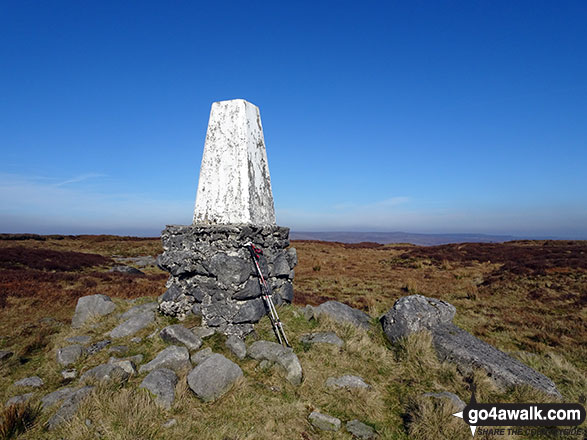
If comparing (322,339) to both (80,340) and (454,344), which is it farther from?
(80,340)

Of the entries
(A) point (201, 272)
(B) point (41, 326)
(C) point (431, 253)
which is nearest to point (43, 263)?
(B) point (41, 326)

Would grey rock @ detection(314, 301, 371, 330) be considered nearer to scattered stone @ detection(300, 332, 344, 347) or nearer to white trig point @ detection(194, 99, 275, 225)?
scattered stone @ detection(300, 332, 344, 347)

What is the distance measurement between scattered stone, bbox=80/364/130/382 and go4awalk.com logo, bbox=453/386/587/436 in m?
5.82

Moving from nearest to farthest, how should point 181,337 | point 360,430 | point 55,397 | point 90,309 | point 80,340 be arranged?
point 360,430 < point 55,397 < point 181,337 < point 80,340 < point 90,309

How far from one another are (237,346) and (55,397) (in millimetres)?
3221

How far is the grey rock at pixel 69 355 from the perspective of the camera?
6.99m

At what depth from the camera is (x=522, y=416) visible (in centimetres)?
552

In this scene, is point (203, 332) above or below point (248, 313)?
below

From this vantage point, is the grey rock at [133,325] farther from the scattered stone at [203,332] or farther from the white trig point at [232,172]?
the white trig point at [232,172]

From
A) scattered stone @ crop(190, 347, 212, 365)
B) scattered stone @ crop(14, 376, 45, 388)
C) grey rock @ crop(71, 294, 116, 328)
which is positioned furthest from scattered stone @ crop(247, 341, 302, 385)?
grey rock @ crop(71, 294, 116, 328)

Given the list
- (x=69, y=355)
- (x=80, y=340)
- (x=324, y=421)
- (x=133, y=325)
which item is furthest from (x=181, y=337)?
(x=324, y=421)

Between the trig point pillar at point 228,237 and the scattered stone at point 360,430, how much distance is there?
3.12m

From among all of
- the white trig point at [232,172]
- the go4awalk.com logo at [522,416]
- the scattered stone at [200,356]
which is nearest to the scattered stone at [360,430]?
the go4awalk.com logo at [522,416]

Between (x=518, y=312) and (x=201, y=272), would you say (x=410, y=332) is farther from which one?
(x=518, y=312)
